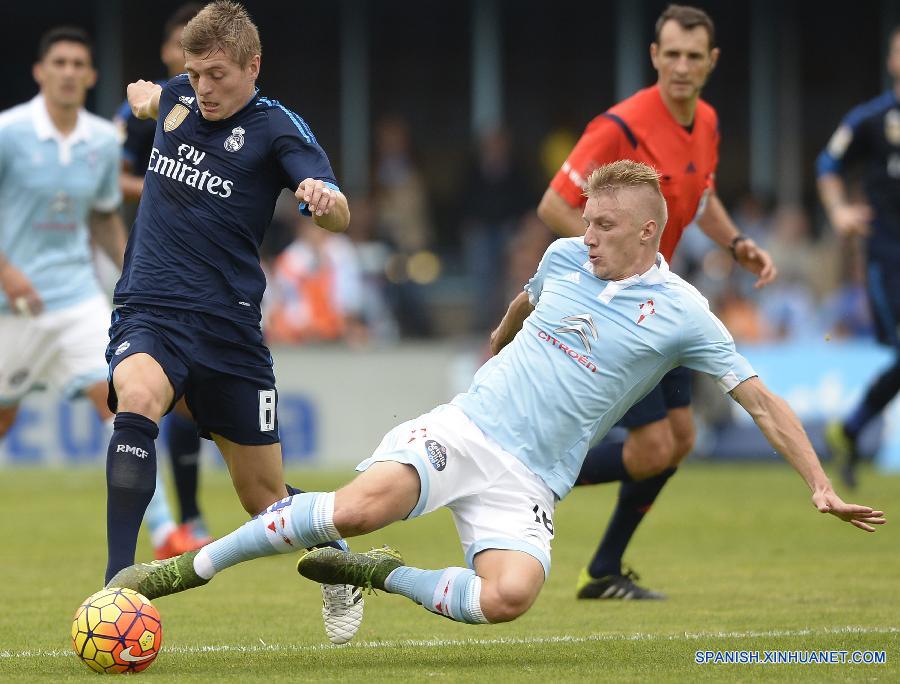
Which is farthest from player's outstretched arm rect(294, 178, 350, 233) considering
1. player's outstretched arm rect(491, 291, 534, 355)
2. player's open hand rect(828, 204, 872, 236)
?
player's open hand rect(828, 204, 872, 236)

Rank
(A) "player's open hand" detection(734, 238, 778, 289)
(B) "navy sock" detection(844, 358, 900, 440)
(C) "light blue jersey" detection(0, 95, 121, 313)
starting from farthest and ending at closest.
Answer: (B) "navy sock" detection(844, 358, 900, 440) < (C) "light blue jersey" detection(0, 95, 121, 313) < (A) "player's open hand" detection(734, 238, 778, 289)

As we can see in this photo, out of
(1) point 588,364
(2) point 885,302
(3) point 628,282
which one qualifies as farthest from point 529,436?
(2) point 885,302

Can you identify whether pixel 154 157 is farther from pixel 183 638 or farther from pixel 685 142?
pixel 685 142

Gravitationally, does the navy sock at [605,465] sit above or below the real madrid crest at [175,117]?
below

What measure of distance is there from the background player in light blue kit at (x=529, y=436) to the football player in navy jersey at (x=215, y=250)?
86cm

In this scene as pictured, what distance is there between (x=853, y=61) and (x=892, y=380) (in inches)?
491

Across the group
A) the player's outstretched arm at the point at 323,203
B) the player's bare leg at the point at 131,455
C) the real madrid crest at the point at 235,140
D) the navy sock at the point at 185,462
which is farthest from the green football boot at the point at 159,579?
the navy sock at the point at 185,462

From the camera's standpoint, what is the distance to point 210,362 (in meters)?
6.46

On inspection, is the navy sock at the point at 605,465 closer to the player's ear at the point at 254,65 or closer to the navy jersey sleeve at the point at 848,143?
the player's ear at the point at 254,65

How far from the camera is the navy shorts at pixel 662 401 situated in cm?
755

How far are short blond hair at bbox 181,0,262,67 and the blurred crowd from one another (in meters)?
10.7

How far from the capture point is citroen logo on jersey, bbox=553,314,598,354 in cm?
604

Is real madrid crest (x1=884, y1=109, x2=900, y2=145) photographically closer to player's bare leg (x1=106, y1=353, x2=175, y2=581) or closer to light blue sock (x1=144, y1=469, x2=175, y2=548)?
light blue sock (x1=144, y1=469, x2=175, y2=548)

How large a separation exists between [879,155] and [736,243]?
4.34 metres
